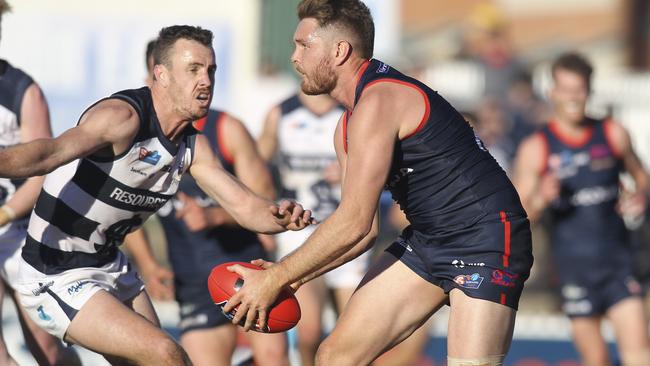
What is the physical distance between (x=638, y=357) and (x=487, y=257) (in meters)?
3.02

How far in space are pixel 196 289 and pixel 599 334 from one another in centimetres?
304

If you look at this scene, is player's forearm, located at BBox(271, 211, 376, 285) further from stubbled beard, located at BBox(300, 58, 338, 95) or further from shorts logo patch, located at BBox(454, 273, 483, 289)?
stubbled beard, located at BBox(300, 58, 338, 95)

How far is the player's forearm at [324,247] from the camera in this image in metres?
5.36

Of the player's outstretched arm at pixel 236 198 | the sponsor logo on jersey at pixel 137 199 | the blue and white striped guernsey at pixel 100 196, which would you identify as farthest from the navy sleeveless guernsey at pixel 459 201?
the sponsor logo on jersey at pixel 137 199

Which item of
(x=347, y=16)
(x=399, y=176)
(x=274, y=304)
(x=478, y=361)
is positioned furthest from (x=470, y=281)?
(x=347, y=16)

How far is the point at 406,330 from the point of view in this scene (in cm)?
593

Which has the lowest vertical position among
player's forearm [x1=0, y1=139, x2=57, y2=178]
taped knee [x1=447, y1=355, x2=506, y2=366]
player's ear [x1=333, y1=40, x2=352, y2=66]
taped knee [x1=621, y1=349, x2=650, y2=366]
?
taped knee [x1=621, y1=349, x2=650, y2=366]

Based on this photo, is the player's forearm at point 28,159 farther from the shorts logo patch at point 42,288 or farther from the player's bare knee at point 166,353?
the player's bare knee at point 166,353

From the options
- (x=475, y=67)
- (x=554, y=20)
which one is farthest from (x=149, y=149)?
(x=554, y=20)

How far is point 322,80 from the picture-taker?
18.8 feet

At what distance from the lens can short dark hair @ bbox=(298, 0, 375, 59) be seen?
18.6 ft

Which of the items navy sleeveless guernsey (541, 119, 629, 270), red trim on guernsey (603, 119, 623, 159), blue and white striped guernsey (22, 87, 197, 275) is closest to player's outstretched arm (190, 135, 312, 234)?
blue and white striped guernsey (22, 87, 197, 275)

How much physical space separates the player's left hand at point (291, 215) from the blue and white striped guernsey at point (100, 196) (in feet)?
1.88

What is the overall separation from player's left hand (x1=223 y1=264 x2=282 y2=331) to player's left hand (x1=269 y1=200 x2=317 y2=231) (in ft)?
1.79
